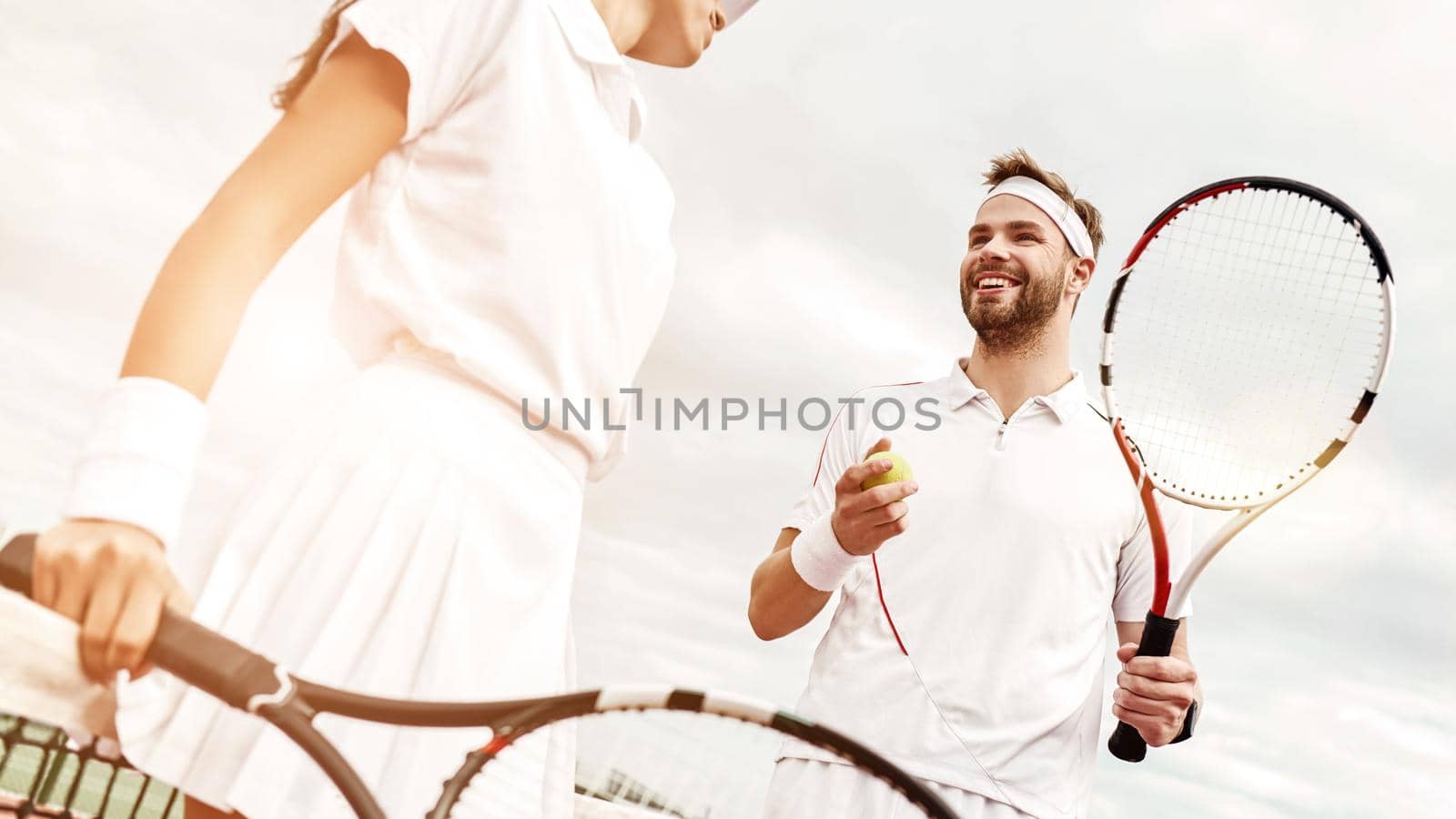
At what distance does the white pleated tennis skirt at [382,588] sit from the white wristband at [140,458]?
0.11 metres

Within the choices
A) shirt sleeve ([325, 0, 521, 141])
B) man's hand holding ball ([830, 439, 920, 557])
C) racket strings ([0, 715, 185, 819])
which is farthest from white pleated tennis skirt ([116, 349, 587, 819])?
man's hand holding ball ([830, 439, 920, 557])

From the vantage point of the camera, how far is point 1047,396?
2164 mm

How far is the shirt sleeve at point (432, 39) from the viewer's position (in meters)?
0.88

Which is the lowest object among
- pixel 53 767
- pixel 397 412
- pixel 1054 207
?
pixel 53 767

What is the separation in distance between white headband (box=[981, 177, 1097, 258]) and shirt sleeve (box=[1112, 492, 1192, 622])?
2.01ft

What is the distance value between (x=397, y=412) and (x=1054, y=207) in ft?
5.85

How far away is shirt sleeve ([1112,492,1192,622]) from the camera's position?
201 centimetres

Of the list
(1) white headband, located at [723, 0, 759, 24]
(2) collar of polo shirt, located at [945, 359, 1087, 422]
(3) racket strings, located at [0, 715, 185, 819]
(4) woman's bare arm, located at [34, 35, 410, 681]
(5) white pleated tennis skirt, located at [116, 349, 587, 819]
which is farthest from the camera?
(2) collar of polo shirt, located at [945, 359, 1087, 422]

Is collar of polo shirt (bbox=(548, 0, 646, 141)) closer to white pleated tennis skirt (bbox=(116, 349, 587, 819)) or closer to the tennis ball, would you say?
white pleated tennis skirt (bbox=(116, 349, 587, 819))

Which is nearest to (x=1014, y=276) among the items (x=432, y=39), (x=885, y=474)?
(x=885, y=474)

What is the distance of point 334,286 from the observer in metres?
0.96

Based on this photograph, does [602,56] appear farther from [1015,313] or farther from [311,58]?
[1015,313]

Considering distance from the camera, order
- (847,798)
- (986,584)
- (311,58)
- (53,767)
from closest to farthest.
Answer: (311,58)
(53,767)
(847,798)
(986,584)

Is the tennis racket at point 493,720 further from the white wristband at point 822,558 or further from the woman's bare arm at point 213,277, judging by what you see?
the white wristband at point 822,558
